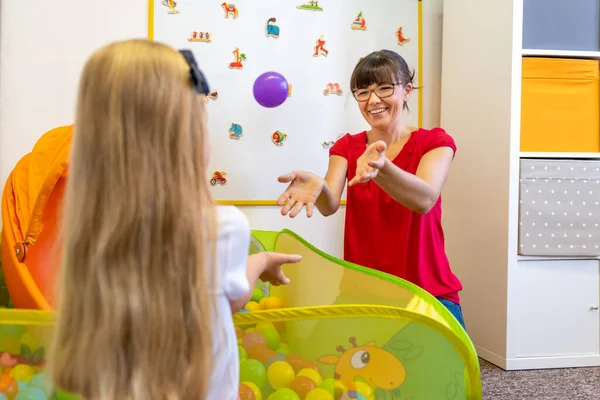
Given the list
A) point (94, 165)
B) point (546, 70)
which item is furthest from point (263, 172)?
→ point (94, 165)

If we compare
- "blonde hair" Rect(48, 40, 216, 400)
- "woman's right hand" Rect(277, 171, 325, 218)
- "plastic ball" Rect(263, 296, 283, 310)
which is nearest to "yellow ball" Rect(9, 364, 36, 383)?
"blonde hair" Rect(48, 40, 216, 400)

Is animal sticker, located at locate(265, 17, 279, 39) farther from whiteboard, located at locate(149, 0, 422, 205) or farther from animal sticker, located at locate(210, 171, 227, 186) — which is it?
animal sticker, located at locate(210, 171, 227, 186)

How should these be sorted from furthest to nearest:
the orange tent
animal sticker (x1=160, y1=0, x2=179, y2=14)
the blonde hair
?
1. animal sticker (x1=160, y1=0, x2=179, y2=14)
2. the orange tent
3. the blonde hair

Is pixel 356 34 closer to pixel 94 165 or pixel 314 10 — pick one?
pixel 314 10

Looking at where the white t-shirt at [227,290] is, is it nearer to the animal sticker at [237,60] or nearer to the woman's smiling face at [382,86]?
the woman's smiling face at [382,86]

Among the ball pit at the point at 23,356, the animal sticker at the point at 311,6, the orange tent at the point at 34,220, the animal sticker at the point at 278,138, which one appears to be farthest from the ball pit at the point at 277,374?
the animal sticker at the point at 311,6

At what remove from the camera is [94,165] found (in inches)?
24.2

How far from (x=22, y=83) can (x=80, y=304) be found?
1.36m

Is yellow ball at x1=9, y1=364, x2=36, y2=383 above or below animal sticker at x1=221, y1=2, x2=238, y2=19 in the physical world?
below

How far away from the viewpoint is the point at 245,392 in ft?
3.00

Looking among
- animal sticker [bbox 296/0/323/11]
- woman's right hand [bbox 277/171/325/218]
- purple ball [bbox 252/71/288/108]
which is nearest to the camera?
woman's right hand [bbox 277/171/325/218]

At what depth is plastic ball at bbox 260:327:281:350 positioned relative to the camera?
89cm

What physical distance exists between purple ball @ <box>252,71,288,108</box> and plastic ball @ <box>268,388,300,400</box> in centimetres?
98

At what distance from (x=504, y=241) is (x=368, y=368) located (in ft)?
3.38
